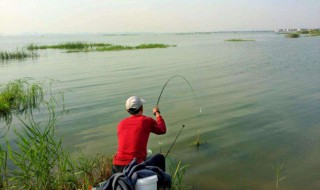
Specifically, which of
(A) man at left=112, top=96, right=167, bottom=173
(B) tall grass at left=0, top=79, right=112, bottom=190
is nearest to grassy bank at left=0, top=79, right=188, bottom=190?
(B) tall grass at left=0, top=79, right=112, bottom=190

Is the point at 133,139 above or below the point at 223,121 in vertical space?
above

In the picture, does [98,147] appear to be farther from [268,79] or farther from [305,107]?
[268,79]

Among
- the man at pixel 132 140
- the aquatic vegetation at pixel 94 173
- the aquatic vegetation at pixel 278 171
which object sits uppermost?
the man at pixel 132 140

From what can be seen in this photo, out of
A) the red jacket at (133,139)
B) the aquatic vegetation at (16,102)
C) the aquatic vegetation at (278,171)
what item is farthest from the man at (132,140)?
the aquatic vegetation at (16,102)

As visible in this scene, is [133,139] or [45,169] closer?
[133,139]

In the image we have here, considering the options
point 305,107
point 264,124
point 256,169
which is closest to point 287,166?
point 256,169

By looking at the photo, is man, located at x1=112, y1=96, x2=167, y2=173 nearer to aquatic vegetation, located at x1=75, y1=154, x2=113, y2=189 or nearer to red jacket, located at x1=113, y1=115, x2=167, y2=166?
red jacket, located at x1=113, y1=115, x2=167, y2=166

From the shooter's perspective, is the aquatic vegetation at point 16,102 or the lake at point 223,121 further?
the aquatic vegetation at point 16,102

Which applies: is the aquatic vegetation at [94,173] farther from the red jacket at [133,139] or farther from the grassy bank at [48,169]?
the red jacket at [133,139]

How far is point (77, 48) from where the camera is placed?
47375 millimetres

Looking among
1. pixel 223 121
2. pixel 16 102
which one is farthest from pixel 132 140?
pixel 16 102

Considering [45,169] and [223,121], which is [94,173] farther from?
[223,121]

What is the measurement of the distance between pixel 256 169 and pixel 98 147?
395 centimetres

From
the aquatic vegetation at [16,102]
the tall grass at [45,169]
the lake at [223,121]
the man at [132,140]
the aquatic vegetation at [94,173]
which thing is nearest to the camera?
the man at [132,140]
